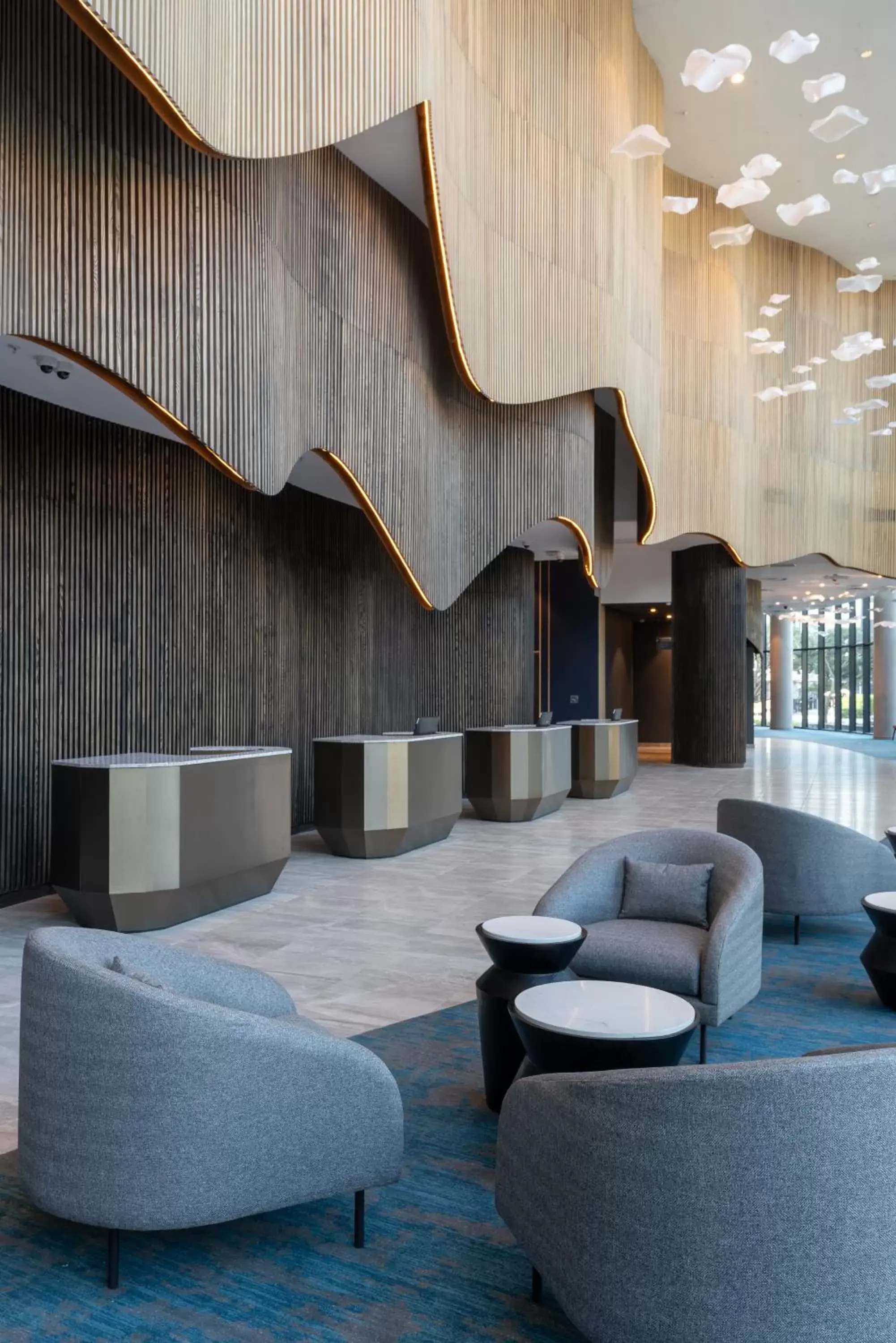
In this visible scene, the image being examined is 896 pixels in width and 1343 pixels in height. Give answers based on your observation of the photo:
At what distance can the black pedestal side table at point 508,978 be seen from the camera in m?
3.43

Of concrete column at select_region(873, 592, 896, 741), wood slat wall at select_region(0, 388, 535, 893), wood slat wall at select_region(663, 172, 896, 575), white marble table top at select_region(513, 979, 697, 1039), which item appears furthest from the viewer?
concrete column at select_region(873, 592, 896, 741)

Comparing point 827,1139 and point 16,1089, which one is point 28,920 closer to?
point 16,1089

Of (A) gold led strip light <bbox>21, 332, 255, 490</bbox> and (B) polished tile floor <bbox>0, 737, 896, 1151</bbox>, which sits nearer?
(B) polished tile floor <bbox>0, 737, 896, 1151</bbox>

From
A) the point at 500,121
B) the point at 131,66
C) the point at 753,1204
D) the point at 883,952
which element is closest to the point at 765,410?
the point at 500,121

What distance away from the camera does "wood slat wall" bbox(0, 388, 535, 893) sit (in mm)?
6973

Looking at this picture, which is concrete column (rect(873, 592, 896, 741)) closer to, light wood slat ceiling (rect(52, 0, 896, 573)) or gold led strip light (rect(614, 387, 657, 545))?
light wood slat ceiling (rect(52, 0, 896, 573))

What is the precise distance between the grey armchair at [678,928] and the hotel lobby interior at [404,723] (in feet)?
0.08

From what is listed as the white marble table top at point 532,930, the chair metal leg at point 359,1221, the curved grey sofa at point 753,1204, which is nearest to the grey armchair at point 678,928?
the white marble table top at point 532,930

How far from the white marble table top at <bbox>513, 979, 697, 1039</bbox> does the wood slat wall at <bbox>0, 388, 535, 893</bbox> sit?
16.4 feet

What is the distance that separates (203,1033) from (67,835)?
149 inches

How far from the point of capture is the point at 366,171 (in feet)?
27.5

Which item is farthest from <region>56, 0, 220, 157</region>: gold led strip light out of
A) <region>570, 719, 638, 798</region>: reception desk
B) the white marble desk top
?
<region>570, 719, 638, 798</region>: reception desk

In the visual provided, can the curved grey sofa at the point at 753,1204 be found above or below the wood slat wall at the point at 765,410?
below

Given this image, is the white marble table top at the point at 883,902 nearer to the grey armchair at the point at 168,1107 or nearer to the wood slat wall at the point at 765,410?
the grey armchair at the point at 168,1107
